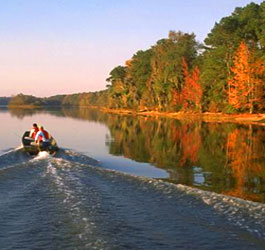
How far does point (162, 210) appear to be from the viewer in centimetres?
1108

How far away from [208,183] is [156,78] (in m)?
87.1

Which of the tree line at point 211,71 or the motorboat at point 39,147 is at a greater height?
the tree line at point 211,71

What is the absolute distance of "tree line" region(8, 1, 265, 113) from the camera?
2431 inches

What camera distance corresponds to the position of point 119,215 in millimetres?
10461

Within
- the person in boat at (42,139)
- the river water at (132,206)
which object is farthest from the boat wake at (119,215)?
the person in boat at (42,139)

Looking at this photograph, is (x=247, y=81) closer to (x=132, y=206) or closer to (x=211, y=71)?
(x=211, y=71)

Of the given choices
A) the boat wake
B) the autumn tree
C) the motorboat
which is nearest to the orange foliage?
the autumn tree

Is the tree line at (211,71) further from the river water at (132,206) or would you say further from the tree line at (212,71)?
the river water at (132,206)

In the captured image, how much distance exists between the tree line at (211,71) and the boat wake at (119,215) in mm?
51565

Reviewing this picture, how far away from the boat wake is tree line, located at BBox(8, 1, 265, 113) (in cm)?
5156

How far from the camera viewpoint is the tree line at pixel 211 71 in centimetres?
6175

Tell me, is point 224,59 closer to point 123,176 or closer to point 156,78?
point 156,78

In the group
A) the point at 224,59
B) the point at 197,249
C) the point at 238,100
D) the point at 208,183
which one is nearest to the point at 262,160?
the point at 208,183

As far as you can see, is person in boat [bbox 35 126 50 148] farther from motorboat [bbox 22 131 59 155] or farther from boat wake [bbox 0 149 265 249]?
boat wake [bbox 0 149 265 249]
